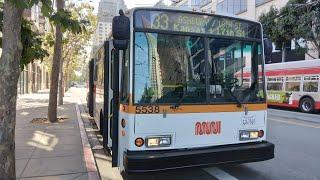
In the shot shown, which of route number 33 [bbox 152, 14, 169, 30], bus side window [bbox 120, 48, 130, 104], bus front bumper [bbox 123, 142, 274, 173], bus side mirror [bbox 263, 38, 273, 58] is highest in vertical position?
route number 33 [bbox 152, 14, 169, 30]

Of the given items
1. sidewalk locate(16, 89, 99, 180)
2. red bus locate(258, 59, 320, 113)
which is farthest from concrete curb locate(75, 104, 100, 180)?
red bus locate(258, 59, 320, 113)

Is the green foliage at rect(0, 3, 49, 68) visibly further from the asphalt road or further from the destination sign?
the destination sign

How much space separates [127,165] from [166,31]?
6.72ft

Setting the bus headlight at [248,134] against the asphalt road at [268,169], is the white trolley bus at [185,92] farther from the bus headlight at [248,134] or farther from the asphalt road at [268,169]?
the asphalt road at [268,169]

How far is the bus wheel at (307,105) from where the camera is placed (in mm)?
21264

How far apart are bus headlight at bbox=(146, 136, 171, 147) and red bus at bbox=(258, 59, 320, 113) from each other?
656 inches

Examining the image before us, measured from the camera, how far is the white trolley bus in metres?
5.89

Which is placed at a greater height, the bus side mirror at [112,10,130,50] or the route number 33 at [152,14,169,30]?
the route number 33 at [152,14,169,30]

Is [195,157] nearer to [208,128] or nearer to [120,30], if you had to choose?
[208,128]

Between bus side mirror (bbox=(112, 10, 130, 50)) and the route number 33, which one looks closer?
bus side mirror (bbox=(112, 10, 130, 50))

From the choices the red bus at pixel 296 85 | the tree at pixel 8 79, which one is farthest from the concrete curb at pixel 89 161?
the red bus at pixel 296 85

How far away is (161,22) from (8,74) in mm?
2303

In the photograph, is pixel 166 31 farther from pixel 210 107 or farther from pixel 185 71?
pixel 210 107

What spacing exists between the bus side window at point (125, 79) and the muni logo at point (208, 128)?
1176mm
